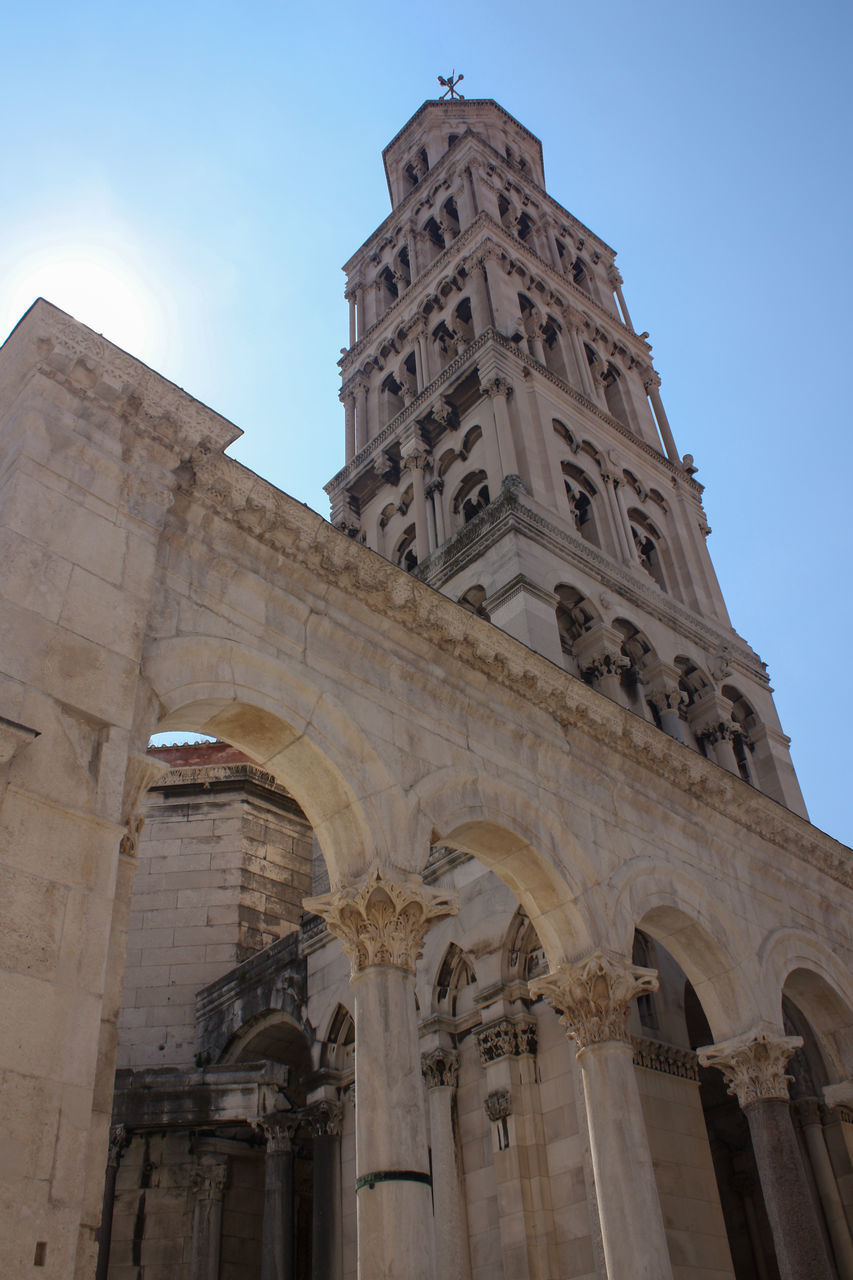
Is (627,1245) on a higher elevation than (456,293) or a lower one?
lower

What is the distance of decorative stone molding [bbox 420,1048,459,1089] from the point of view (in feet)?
47.2

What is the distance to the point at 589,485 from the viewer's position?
982 inches

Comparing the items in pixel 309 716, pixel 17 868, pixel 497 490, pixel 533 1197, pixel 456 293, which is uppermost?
pixel 456 293

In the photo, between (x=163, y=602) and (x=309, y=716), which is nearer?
(x=163, y=602)

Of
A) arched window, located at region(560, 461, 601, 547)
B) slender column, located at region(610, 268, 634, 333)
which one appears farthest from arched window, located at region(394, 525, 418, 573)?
slender column, located at region(610, 268, 634, 333)

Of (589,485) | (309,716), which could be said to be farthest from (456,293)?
(309,716)

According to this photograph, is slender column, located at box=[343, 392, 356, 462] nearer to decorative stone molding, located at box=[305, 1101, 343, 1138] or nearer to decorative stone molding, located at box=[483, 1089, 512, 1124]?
decorative stone molding, located at box=[305, 1101, 343, 1138]

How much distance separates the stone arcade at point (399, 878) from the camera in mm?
7734

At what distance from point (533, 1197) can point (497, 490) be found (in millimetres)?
13894

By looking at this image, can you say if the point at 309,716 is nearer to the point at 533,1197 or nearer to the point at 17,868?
the point at 17,868

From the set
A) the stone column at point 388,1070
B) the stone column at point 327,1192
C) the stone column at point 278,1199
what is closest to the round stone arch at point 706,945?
the stone column at point 388,1070

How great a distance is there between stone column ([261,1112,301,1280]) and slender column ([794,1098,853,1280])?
740cm

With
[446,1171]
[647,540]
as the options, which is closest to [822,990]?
[446,1171]

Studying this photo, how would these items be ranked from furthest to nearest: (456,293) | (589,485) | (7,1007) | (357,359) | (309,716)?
(357,359)
(456,293)
(589,485)
(309,716)
(7,1007)
